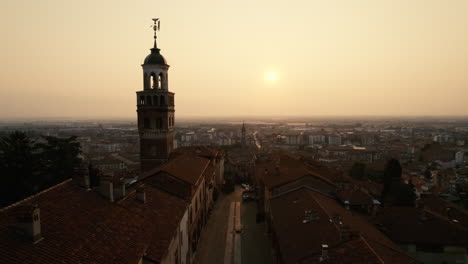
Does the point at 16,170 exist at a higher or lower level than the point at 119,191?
lower

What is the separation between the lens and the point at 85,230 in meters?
12.1

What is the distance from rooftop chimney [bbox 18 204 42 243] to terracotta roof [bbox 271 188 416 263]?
A: 11.6 meters

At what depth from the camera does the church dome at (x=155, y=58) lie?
33312mm

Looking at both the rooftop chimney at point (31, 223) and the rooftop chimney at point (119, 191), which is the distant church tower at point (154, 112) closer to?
the rooftop chimney at point (119, 191)

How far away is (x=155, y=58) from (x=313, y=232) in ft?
81.0

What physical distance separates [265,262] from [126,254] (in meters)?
16.3

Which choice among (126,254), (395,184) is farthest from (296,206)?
(395,184)

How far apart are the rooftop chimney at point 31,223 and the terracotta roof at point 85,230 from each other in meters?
0.18

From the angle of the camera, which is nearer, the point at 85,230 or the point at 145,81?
the point at 85,230

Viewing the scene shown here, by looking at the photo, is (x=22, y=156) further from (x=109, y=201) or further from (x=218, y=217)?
(x=218, y=217)

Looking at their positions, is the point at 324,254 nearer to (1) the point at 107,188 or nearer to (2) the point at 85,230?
(2) the point at 85,230

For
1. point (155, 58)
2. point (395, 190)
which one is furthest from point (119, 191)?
point (395, 190)

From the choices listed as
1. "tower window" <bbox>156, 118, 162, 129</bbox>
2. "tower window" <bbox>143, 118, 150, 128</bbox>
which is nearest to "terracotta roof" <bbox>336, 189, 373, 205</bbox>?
"tower window" <bbox>156, 118, 162, 129</bbox>

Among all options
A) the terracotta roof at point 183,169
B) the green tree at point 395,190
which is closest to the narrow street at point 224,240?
the terracotta roof at point 183,169
